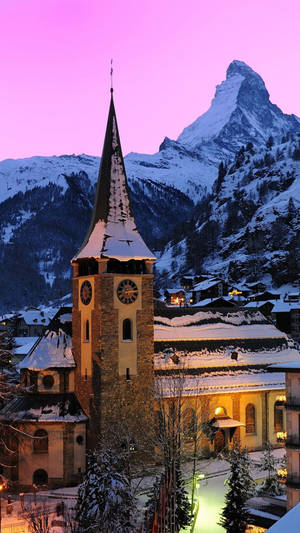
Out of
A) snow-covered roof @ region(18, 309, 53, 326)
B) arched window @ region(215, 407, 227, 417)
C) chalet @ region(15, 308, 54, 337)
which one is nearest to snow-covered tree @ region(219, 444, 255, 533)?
arched window @ region(215, 407, 227, 417)

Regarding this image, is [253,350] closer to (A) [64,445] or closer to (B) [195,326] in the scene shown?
(B) [195,326]

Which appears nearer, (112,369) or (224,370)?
(112,369)

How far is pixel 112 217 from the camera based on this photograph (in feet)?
176

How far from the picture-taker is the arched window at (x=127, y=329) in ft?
171

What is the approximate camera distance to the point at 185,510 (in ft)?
127

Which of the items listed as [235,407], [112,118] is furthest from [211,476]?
[112,118]

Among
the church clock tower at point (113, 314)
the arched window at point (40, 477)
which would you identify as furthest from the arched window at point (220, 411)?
the arched window at point (40, 477)

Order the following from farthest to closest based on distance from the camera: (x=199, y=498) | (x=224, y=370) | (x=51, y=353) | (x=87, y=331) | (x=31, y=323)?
(x=31, y=323) → (x=224, y=370) → (x=51, y=353) → (x=87, y=331) → (x=199, y=498)

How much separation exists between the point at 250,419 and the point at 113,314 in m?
18.3

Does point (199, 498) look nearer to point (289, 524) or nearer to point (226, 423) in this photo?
point (226, 423)

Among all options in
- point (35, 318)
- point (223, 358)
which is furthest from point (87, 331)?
point (35, 318)

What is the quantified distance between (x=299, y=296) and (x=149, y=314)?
4518 inches

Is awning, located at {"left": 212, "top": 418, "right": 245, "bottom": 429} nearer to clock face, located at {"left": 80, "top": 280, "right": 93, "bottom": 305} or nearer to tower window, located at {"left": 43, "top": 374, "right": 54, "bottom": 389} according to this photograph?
tower window, located at {"left": 43, "top": 374, "right": 54, "bottom": 389}

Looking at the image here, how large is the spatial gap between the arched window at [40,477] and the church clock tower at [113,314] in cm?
453
